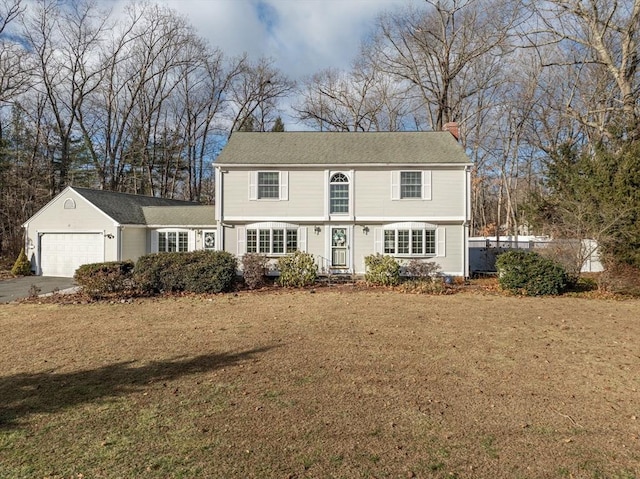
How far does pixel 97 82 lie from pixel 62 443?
107 ft

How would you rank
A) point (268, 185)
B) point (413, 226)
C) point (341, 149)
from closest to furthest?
1. point (413, 226)
2. point (268, 185)
3. point (341, 149)

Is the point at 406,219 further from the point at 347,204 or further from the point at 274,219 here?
the point at 274,219

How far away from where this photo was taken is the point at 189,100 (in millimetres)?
34531

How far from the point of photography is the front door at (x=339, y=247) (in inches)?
669

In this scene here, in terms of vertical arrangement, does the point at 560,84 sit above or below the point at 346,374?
above

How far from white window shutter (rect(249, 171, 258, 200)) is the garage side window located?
4988mm

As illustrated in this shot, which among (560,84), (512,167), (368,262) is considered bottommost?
(368,262)

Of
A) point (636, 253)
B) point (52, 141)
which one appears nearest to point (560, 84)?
point (636, 253)

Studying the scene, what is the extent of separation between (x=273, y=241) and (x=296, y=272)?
250 cm

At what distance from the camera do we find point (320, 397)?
4902mm

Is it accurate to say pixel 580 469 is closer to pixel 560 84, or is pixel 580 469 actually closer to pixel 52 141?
pixel 560 84

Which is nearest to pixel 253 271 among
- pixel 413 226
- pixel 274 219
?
pixel 274 219

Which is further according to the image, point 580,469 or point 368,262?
point 368,262

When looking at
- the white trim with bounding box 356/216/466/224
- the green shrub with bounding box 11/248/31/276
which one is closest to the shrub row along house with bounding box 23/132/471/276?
the white trim with bounding box 356/216/466/224
